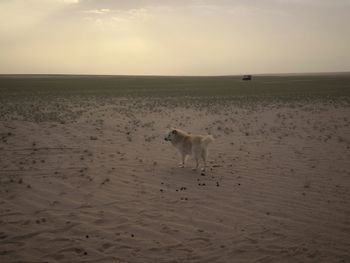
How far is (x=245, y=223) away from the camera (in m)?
6.66

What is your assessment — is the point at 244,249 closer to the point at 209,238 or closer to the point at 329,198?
the point at 209,238

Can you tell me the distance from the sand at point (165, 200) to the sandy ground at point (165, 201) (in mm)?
24

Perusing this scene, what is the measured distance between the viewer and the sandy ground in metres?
5.66

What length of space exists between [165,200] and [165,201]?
2.3 inches

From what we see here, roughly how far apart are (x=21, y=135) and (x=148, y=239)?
9.66m

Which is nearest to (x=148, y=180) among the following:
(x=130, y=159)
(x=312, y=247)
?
(x=130, y=159)

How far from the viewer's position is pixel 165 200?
7.74 meters

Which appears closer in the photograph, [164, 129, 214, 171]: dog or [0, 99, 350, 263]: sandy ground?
[0, 99, 350, 263]: sandy ground

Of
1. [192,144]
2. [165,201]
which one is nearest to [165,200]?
[165,201]

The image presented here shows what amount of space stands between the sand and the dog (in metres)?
0.55

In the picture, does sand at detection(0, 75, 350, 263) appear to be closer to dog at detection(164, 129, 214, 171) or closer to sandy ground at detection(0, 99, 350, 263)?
sandy ground at detection(0, 99, 350, 263)

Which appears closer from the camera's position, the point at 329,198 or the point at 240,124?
the point at 329,198

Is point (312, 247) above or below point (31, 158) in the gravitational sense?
below

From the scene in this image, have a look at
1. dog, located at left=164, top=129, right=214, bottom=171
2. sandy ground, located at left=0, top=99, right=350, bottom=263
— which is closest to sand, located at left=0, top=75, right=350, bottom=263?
sandy ground, located at left=0, top=99, right=350, bottom=263
